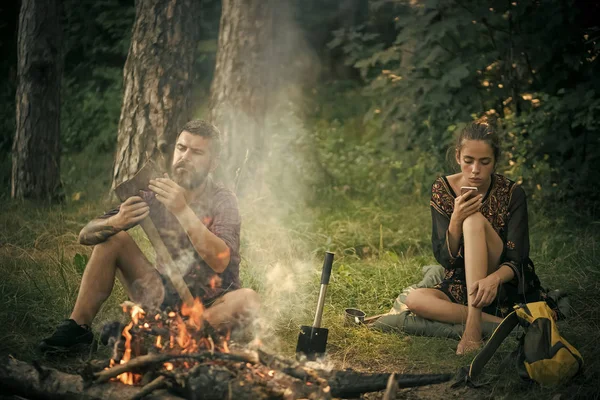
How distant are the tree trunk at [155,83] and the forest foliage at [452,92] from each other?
8.38 feet

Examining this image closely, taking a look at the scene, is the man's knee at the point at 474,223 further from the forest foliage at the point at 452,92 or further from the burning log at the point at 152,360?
the burning log at the point at 152,360

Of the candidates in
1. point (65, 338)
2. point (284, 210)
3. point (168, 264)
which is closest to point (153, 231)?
point (168, 264)

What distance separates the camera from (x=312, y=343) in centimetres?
349

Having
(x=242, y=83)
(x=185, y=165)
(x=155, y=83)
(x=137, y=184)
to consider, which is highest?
(x=242, y=83)

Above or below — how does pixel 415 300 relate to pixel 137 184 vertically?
below

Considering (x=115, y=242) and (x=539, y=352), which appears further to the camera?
(x=115, y=242)

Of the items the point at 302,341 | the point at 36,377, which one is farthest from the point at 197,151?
the point at 36,377

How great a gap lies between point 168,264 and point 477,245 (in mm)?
1778

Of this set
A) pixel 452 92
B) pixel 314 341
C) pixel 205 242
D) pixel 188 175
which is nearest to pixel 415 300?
pixel 314 341

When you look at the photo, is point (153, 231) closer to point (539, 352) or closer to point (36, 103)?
point (539, 352)

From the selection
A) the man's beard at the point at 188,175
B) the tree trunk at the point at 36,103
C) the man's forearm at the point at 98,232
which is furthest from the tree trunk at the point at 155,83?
the man's forearm at the point at 98,232

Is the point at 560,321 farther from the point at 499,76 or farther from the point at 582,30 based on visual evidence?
the point at 499,76

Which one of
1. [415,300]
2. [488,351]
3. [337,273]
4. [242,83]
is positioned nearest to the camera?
[488,351]

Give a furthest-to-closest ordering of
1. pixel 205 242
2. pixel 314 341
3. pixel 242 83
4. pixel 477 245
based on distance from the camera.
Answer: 1. pixel 242 83
2. pixel 477 245
3. pixel 314 341
4. pixel 205 242
